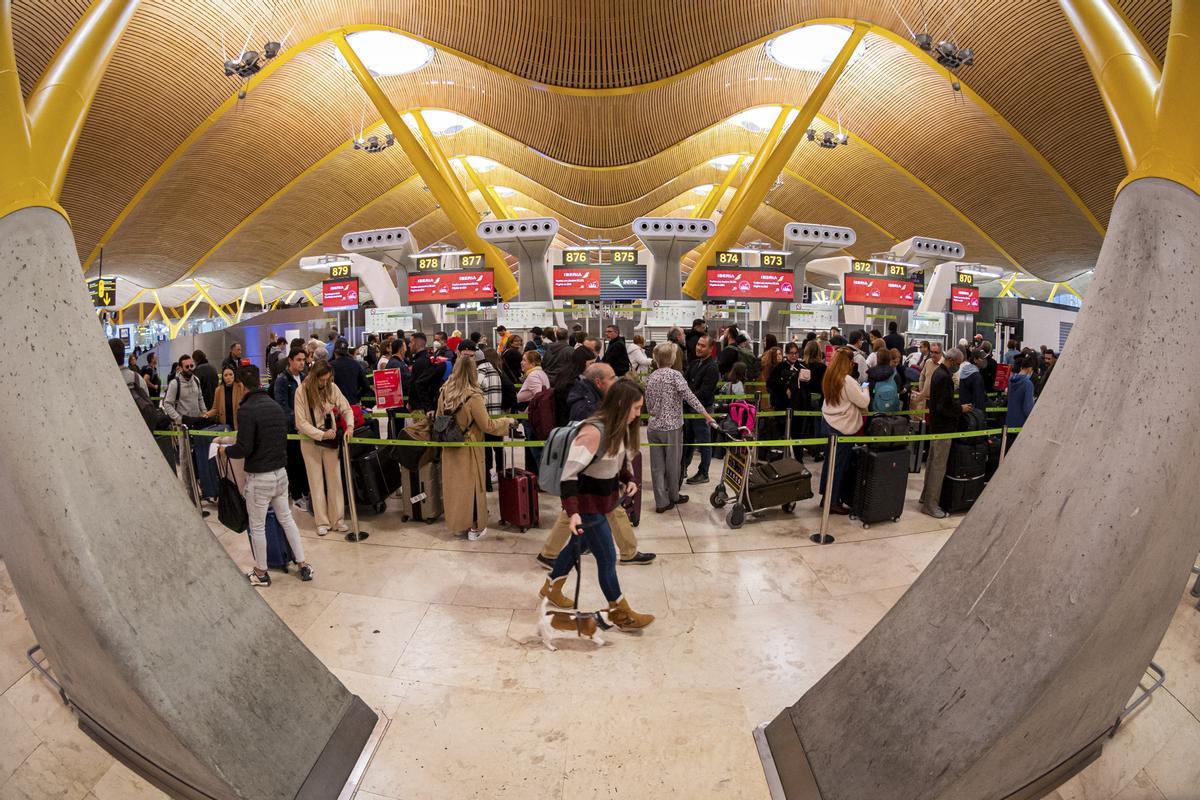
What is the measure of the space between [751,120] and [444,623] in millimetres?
31225

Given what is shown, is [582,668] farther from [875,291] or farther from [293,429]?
[875,291]

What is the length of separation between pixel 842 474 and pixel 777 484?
714mm

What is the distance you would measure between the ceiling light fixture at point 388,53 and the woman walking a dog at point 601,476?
20.9 meters

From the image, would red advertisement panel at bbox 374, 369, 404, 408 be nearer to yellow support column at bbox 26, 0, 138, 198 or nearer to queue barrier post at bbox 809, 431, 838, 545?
yellow support column at bbox 26, 0, 138, 198

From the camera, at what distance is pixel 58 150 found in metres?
3.52

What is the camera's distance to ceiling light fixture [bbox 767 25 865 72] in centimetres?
2112

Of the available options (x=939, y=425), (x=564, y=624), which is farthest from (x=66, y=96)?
(x=939, y=425)

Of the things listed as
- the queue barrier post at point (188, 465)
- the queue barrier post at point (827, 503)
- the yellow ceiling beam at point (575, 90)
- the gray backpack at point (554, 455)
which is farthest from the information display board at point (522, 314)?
the gray backpack at point (554, 455)

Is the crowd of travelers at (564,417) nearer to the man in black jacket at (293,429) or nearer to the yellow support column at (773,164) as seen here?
the man in black jacket at (293,429)

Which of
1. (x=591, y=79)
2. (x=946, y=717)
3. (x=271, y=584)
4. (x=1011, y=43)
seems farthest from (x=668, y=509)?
A: (x=1011, y=43)

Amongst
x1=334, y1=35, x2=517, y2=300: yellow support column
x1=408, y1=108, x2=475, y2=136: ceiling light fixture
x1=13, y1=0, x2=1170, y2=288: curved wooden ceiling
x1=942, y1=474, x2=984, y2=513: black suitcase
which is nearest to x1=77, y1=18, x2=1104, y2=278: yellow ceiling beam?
x1=13, y1=0, x2=1170, y2=288: curved wooden ceiling

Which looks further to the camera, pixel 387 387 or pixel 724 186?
pixel 724 186

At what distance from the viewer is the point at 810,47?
2214cm

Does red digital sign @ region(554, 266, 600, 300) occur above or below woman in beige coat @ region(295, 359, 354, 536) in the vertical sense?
above
